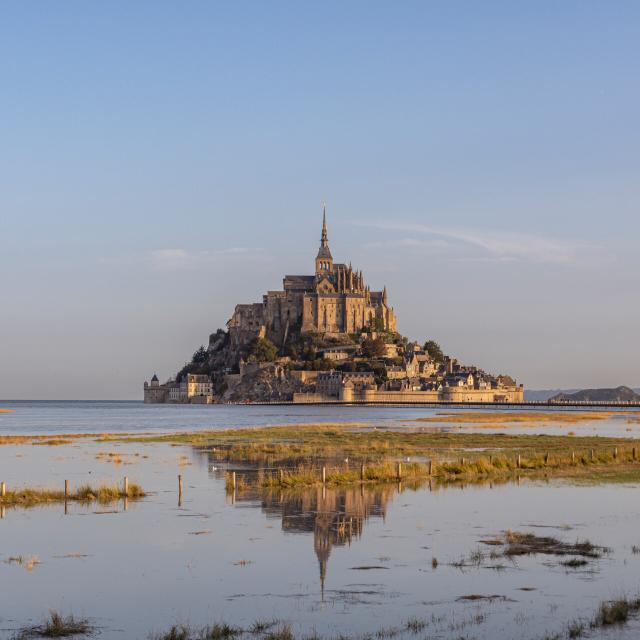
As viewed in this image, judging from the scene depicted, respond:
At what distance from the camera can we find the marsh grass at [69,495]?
35594mm

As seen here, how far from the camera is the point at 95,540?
28781mm

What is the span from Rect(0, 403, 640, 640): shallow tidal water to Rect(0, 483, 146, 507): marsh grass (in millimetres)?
1005

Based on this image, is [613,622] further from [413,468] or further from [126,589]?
[413,468]

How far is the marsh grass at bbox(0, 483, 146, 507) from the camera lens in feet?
117

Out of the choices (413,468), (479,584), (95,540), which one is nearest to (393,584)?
(479,584)

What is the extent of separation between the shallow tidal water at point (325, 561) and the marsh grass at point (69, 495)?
101cm

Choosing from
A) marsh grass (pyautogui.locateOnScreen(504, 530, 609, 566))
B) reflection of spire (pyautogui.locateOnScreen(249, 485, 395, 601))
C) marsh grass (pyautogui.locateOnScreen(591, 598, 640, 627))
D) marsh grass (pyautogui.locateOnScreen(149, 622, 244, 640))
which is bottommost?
marsh grass (pyautogui.locateOnScreen(149, 622, 244, 640))

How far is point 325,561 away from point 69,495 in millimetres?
14442

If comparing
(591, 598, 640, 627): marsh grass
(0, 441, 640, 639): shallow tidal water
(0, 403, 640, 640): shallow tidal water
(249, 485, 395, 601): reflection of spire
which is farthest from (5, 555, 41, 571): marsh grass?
(591, 598, 640, 627): marsh grass

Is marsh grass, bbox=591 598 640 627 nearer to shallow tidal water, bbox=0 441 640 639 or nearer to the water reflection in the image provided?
shallow tidal water, bbox=0 441 640 639

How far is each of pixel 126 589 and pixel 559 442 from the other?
164 feet

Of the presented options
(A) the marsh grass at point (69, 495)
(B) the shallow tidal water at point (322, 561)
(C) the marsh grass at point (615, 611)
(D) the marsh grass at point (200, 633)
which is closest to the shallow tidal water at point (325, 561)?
(B) the shallow tidal water at point (322, 561)

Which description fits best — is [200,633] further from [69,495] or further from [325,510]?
[69,495]

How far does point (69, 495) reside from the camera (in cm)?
3731
